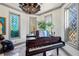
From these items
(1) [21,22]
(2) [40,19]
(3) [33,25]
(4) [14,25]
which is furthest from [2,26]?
(2) [40,19]

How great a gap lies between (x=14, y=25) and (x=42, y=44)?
67 centimetres

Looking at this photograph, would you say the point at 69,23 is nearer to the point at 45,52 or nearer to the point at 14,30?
the point at 45,52

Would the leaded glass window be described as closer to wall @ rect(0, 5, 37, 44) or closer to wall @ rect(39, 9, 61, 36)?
wall @ rect(39, 9, 61, 36)

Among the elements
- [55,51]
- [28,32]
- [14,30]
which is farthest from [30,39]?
[55,51]

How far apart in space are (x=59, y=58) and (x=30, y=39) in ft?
2.24

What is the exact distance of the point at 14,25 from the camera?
2561 mm

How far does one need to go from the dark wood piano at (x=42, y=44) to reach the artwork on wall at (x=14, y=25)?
0.96ft

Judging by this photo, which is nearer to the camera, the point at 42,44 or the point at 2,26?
the point at 2,26

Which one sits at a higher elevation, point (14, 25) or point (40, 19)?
point (40, 19)

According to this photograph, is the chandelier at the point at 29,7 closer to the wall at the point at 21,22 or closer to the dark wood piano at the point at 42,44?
the wall at the point at 21,22

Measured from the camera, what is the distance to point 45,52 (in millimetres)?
2545

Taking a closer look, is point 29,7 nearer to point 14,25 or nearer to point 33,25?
point 33,25

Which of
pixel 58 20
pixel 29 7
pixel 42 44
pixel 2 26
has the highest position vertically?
pixel 29 7

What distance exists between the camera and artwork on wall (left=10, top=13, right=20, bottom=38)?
253cm
